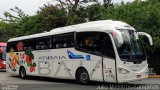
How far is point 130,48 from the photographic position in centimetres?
1861

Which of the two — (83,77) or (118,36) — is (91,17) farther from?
(118,36)

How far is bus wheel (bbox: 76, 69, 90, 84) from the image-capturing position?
66.4 feet

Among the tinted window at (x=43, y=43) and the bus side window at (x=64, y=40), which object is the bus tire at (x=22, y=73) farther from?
the bus side window at (x=64, y=40)

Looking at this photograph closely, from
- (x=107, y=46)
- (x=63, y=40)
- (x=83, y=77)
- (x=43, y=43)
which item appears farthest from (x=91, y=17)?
(x=107, y=46)

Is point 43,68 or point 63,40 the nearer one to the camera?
point 63,40

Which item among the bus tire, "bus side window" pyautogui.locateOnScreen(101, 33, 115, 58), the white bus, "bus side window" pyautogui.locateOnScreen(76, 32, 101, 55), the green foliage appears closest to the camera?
the white bus

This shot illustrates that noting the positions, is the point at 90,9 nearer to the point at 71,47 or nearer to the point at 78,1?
the point at 78,1

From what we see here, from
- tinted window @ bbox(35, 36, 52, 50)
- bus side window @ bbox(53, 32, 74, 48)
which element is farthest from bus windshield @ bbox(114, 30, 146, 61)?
tinted window @ bbox(35, 36, 52, 50)

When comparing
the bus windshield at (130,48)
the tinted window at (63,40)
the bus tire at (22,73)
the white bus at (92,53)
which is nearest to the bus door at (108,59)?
the white bus at (92,53)

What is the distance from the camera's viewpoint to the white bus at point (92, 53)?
18328 millimetres

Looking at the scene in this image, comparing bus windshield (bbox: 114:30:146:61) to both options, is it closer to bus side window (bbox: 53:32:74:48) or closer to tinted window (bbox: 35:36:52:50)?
bus side window (bbox: 53:32:74:48)

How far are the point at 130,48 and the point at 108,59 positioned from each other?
3.82ft

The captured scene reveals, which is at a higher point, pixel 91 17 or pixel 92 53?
pixel 91 17

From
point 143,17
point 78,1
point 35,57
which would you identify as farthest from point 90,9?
point 35,57
